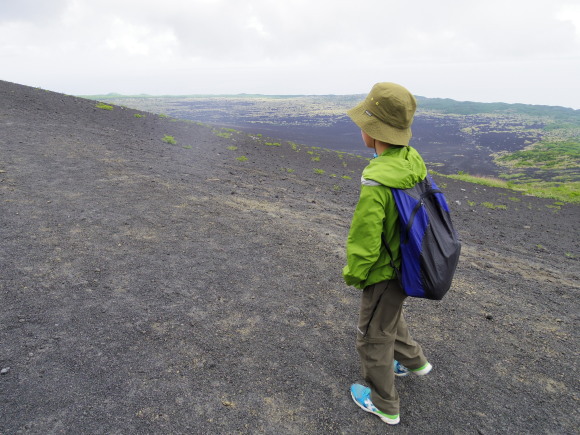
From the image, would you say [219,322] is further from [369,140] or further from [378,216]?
[369,140]

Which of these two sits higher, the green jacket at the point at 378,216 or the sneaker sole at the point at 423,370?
the green jacket at the point at 378,216

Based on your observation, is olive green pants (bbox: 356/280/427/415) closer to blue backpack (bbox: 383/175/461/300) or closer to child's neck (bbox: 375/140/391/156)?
blue backpack (bbox: 383/175/461/300)

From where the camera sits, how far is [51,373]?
3.19 metres

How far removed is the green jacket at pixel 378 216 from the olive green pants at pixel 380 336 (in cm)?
15

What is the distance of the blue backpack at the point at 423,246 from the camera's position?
249 centimetres

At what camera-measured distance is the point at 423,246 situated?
2506mm

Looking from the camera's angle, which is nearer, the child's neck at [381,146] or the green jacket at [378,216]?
the green jacket at [378,216]

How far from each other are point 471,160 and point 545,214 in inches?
1472

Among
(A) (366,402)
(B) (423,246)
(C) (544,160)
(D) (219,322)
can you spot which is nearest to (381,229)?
(B) (423,246)

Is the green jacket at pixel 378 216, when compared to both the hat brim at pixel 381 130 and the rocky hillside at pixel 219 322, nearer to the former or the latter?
the hat brim at pixel 381 130

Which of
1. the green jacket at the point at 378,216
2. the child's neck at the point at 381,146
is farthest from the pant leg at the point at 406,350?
the child's neck at the point at 381,146

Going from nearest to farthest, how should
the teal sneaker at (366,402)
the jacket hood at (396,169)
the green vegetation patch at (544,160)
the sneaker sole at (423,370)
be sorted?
1. the jacket hood at (396,169)
2. the teal sneaker at (366,402)
3. the sneaker sole at (423,370)
4. the green vegetation patch at (544,160)

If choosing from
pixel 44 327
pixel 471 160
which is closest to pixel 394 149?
pixel 44 327

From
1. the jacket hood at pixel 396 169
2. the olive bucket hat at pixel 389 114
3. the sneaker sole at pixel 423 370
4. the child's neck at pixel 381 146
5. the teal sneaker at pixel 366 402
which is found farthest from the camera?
the sneaker sole at pixel 423 370
